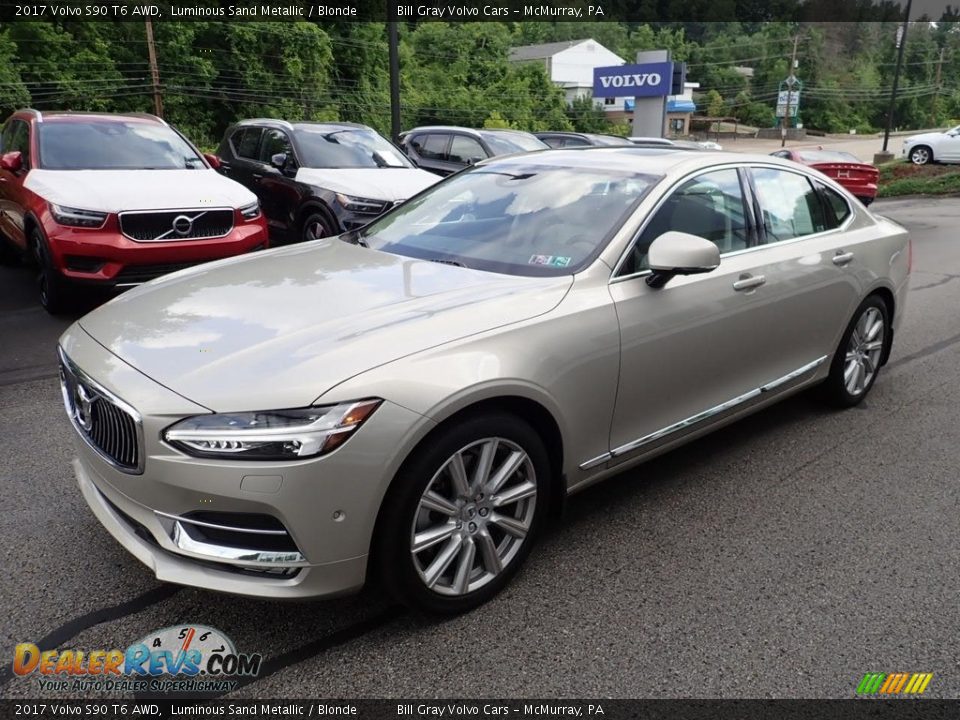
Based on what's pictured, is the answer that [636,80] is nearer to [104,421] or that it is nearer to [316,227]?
[316,227]

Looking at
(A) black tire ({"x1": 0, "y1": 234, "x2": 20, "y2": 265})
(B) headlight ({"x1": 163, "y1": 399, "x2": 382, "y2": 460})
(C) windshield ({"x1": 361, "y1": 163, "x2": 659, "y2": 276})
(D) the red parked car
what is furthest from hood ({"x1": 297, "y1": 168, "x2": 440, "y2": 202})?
(D) the red parked car

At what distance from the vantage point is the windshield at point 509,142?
13.0 m

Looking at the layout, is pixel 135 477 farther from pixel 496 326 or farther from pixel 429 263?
pixel 429 263

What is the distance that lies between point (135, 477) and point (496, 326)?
→ 50.3 inches

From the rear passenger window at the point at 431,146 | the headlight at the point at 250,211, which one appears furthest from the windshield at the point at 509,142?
the headlight at the point at 250,211

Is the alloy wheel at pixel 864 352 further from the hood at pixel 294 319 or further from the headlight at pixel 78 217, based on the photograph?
the headlight at pixel 78 217

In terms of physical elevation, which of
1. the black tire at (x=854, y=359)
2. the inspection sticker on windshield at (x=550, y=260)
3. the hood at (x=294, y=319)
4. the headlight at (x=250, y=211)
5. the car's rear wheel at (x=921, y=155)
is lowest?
the car's rear wheel at (x=921, y=155)

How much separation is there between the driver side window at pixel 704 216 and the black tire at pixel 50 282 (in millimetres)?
4937

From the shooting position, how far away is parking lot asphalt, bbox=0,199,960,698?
2.51 metres

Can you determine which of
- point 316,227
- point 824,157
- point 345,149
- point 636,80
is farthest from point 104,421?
point 636,80

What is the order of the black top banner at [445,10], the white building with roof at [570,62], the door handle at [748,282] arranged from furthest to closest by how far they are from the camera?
1. the white building with roof at [570,62]
2. the black top banner at [445,10]
3. the door handle at [748,282]

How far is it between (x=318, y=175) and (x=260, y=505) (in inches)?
274

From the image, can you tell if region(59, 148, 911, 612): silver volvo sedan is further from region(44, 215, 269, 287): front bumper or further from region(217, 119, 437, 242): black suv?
region(217, 119, 437, 242): black suv

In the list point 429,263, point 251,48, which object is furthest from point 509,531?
point 251,48
